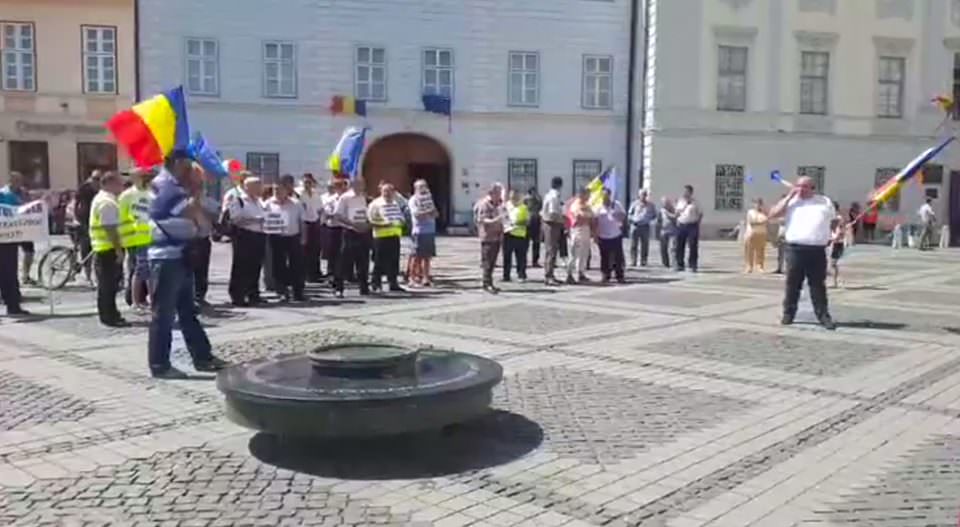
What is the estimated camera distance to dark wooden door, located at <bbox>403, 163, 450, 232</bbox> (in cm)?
3419

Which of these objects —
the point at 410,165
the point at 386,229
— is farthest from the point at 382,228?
the point at 410,165

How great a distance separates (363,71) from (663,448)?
28.3m

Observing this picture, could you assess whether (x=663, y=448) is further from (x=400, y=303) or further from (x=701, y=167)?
(x=701, y=167)

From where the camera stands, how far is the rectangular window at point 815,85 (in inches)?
1331

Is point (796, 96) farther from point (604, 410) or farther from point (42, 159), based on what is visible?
point (604, 410)

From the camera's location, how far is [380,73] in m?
32.8

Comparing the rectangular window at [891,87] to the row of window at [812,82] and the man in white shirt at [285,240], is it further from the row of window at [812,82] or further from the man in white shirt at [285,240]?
the man in white shirt at [285,240]

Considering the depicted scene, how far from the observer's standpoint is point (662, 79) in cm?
3244

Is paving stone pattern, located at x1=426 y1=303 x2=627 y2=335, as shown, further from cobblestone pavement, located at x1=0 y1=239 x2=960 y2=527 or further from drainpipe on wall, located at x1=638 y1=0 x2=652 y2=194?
drainpipe on wall, located at x1=638 y1=0 x2=652 y2=194

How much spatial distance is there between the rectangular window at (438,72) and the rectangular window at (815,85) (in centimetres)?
1257

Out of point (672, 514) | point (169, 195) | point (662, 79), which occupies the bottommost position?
point (672, 514)

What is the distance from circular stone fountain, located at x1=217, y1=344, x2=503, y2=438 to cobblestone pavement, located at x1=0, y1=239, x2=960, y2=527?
0.27 m

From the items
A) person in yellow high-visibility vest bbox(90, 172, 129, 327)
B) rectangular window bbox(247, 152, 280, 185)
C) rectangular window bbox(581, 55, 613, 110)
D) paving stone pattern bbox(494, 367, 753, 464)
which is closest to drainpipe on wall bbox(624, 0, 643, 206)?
rectangular window bbox(581, 55, 613, 110)

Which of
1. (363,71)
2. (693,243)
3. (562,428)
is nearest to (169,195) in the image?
(562,428)
